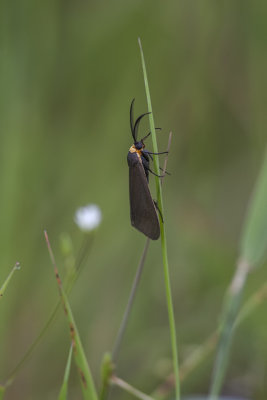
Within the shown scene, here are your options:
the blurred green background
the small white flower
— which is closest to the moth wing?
the small white flower

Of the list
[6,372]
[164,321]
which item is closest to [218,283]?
[164,321]

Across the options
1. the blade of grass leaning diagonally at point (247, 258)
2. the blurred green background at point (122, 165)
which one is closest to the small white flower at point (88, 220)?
the blade of grass leaning diagonally at point (247, 258)

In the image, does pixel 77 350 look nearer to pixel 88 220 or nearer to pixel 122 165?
pixel 88 220

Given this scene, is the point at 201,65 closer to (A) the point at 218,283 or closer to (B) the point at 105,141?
(B) the point at 105,141

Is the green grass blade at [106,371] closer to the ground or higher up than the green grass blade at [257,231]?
closer to the ground

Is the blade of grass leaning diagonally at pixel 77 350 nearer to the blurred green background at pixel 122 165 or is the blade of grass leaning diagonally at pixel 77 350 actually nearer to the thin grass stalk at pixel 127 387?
the thin grass stalk at pixel 127 387

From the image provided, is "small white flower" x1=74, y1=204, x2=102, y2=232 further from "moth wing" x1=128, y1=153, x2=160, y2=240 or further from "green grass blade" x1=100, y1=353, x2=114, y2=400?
"green grass blade" x1=100, y1=353, x2=114, y2=400

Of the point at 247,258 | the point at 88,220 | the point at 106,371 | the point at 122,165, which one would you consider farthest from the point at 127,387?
the point at 122,165
